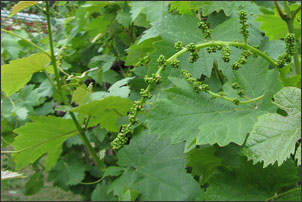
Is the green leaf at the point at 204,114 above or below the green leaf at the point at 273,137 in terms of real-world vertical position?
below

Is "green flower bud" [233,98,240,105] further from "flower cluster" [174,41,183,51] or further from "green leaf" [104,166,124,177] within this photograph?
"green leaf" [104,166,124,177]

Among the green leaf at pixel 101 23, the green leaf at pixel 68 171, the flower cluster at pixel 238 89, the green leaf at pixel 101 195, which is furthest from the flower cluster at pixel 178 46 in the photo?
the green leaf at pixel 68 171

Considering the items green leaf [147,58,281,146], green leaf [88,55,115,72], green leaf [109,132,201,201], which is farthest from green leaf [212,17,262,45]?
green leaf [88,55,115,72]

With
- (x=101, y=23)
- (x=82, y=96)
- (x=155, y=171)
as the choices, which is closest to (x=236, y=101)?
(x=155, y=171)

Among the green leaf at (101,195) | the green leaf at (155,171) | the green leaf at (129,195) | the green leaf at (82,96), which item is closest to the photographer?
the green leaf at (129,195)

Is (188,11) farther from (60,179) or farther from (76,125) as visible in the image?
(60,179)

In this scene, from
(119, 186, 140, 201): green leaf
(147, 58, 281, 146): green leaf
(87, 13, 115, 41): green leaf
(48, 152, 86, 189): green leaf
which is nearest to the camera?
(147, 58, 281, 146): green leaf

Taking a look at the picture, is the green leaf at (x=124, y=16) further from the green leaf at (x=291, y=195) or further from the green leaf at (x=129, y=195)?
the green leaf at (x=291, y=195)

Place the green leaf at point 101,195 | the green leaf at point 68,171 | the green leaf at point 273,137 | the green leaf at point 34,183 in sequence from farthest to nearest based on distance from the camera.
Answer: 1. the green leaf at point 34,183
2. the green leaf at point 68,171
3. the green leaf at point 101,195
4. the green leaf at point 273,137
